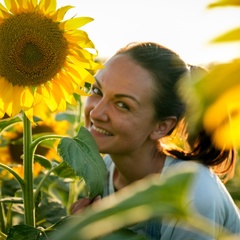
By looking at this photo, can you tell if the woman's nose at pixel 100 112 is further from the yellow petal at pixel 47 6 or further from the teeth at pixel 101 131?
the yellow petal at pixel 47 6

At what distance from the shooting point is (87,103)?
1.42 meters

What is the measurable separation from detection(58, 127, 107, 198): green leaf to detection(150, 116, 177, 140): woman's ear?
41 centimetres

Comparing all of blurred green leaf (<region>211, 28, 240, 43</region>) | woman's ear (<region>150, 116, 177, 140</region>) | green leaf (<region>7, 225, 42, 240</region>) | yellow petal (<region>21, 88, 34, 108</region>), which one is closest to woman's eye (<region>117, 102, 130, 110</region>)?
woman's ear (<region>150, 116, 177, 140</region>)

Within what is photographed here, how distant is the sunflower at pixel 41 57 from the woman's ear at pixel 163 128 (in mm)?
329

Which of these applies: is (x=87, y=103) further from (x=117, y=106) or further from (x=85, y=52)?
(x=85, y=52)

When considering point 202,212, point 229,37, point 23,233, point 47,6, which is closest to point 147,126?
point 202,212

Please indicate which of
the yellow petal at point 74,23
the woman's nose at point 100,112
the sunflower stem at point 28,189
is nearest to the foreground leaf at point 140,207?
the sunflower stem at point 28,189

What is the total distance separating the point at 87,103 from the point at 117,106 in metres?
0.09

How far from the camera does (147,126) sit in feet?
4.70

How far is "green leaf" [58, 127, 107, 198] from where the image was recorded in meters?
0.98

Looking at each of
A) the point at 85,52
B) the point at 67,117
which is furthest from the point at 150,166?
the point at 67,117

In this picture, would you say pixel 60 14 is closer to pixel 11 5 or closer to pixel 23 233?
pixel 11 5

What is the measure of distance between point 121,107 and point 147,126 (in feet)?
0.32

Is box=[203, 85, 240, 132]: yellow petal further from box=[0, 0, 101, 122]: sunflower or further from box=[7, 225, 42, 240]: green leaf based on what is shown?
box=[0, 0, 101, 122]: sunflower
